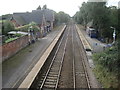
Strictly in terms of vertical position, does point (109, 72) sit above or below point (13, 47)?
below

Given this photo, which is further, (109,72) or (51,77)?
(109,72)

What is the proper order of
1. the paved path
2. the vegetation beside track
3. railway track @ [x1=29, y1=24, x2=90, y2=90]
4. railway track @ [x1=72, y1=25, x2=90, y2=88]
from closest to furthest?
railway track @ [x1=29, y1=24, x2=90, y2=90], the vegetation beside track, railway track @ [x1=72, y1=25, x2=90, y2=88], the paved path

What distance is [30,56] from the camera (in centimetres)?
2422

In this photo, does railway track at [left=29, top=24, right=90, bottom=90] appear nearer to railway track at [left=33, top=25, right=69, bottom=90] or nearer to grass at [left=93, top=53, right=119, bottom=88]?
railway track at [left=33, top=25, right=69, bottom=90]

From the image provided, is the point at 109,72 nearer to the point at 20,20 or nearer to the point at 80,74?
the point at 80,74

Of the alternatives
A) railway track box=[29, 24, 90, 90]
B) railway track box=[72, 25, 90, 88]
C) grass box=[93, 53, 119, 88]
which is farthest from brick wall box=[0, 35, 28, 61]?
grass box=[93, 53, 119, 88]

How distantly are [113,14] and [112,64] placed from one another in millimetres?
25641

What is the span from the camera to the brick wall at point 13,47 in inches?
838

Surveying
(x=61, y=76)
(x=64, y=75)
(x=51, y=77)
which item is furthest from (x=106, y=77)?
(x=51, y=77)

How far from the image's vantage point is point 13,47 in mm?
24406

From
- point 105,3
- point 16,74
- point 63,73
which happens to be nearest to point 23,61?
point 16,74

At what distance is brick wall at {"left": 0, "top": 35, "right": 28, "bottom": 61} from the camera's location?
21.3 m

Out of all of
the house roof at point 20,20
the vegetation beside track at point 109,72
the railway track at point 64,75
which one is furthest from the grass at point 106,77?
the house roof at point 20,20

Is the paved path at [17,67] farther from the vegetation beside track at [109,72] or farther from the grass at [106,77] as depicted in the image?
the vegetation beside track at [109,72]
